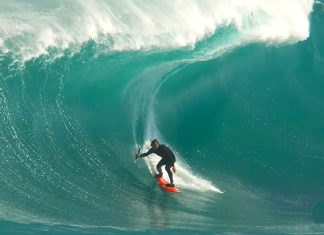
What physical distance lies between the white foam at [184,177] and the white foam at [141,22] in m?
3.77

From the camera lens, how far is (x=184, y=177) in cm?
1336

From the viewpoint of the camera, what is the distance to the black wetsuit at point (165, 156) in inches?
475

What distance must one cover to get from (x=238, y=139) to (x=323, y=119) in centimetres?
266

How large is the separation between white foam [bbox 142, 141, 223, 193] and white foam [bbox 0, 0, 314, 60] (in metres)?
3.77

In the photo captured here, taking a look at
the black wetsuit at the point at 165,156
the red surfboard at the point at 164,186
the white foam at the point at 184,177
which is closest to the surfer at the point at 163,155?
the black wetsuit at the point at 165,156

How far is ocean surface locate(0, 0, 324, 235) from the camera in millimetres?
12461

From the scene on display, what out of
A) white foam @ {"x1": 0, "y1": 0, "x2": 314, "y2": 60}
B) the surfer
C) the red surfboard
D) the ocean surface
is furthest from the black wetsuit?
white foam @ {"x1": 0, "y1": 0, "x2": 314, "y2": 60}

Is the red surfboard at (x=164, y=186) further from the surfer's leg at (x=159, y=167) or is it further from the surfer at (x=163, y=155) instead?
the surfer at (x=163, y=155)

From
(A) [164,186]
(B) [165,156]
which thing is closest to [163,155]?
(B) [165,156]

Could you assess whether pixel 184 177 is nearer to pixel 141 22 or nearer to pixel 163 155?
pixel 163 155

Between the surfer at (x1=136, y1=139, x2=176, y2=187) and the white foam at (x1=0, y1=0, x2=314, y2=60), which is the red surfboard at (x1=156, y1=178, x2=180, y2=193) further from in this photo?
the white foam at (x1=0, y1=0, x2=314, y2=60)

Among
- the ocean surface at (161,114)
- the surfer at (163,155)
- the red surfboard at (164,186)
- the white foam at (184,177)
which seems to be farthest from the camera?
the white foam at (184,177)

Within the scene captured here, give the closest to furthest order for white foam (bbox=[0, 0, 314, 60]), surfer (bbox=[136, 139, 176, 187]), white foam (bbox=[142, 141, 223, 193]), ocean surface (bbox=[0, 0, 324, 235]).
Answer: surfer (bbox=[136, 139, 176, 187])
ocean surface (bbox=[0, 0, 324, 235])
white foam (bbox=[142, 141, 223, 193])
white foam (bbox=[0, 0, 314, 60])

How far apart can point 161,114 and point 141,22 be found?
3.11m
